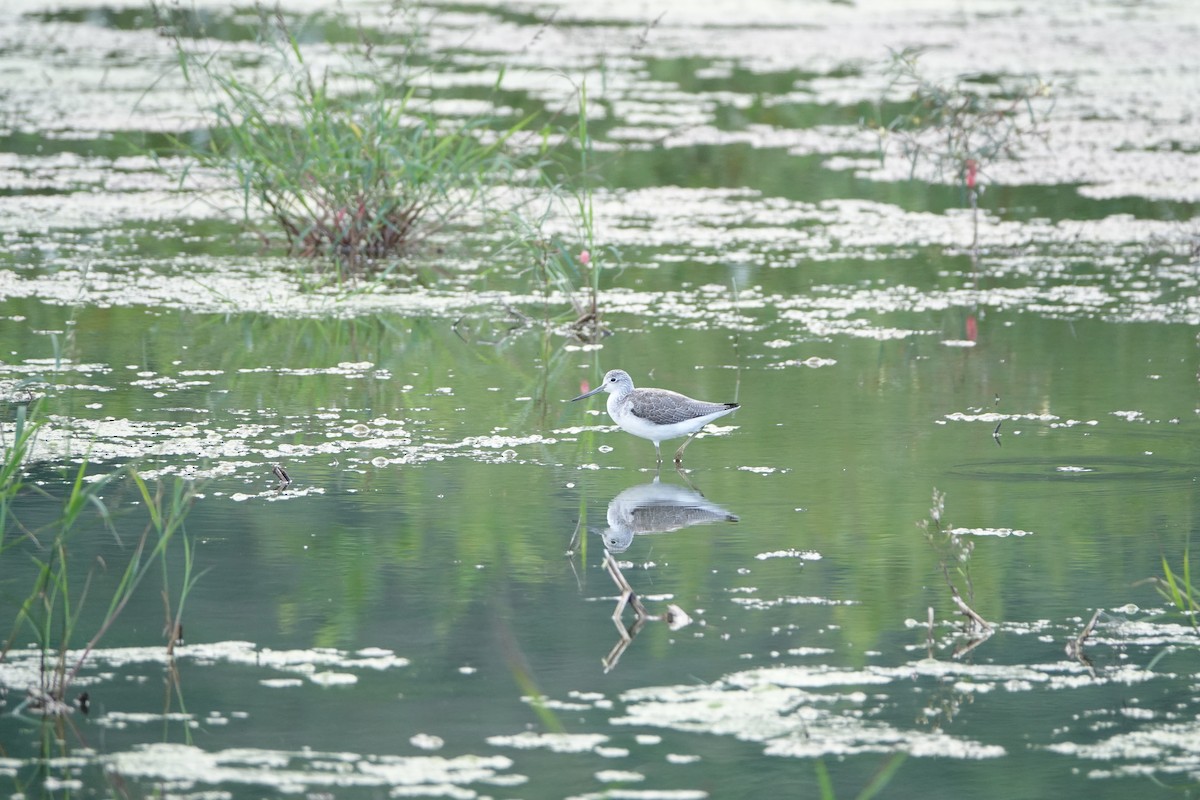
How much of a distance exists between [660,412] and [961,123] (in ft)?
15.2

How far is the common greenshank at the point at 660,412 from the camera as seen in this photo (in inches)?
244

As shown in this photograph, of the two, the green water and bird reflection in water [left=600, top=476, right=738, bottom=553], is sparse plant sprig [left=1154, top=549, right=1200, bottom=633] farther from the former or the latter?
bird reflection in water [left=600, top=476, right=738, bottom=553]

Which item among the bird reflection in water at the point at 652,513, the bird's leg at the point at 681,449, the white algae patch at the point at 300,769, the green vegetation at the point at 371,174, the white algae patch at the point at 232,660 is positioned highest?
the green vegetation at the point at 371,174

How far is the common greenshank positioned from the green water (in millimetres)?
159

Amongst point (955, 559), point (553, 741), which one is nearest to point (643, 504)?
point (955, 559)

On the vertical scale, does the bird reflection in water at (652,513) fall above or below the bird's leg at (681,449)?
above

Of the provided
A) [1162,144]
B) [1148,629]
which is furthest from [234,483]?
[1162,144]

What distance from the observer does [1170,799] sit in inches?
147

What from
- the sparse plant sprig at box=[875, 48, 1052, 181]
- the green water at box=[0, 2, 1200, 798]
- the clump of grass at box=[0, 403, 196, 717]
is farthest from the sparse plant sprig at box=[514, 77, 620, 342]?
the clump of grass at box=[0, 403, 196, 717]

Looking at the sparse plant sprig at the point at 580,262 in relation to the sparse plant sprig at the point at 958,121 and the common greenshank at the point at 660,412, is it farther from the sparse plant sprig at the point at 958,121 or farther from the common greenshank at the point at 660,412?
the sparse plant sprig at the point at 958,121

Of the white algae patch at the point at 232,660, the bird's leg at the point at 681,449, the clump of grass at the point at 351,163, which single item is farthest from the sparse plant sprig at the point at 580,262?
the white algae patch at the point at 232,660

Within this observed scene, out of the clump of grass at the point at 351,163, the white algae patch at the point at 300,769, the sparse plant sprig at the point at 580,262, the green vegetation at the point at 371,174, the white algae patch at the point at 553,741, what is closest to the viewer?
the white algae patch at the point at 300,769

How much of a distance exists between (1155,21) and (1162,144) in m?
7.48

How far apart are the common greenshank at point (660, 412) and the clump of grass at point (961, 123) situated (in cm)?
354
